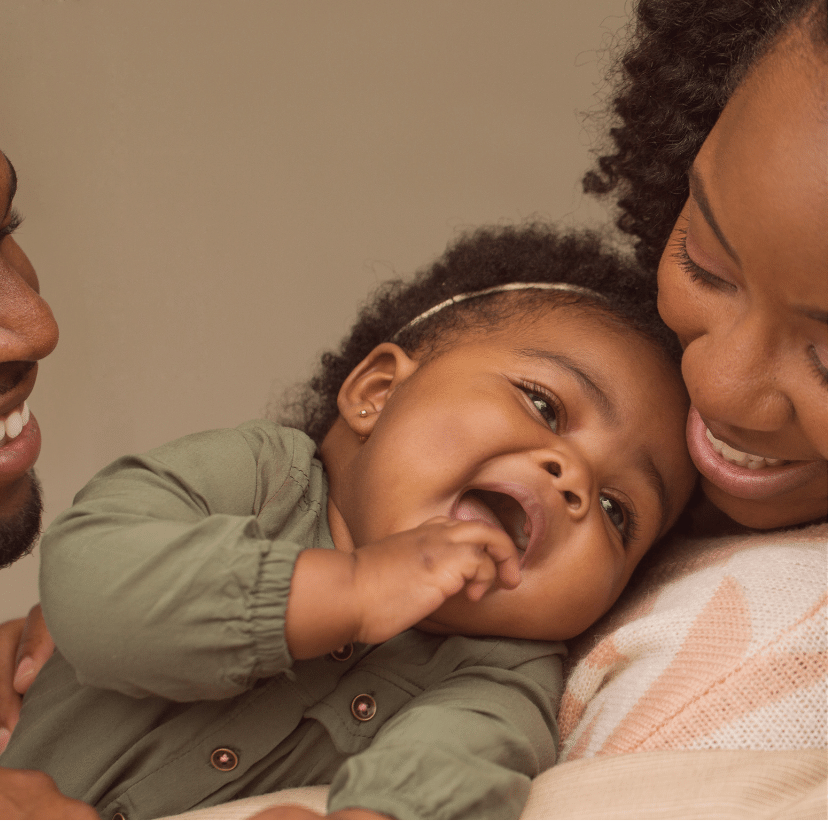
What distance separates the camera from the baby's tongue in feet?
3.19

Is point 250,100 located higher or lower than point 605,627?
higher

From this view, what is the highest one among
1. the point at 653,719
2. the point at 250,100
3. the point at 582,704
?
the point at 250,100

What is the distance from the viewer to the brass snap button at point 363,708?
928mm

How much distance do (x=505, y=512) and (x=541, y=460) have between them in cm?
11

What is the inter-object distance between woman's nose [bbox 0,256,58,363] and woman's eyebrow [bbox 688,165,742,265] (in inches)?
32.3

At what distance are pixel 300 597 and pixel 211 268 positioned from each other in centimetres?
129

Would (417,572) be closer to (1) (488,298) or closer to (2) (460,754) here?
(2) (460,754)

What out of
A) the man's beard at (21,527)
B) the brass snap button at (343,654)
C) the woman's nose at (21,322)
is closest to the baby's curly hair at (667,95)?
the brass snap button at (343,654)

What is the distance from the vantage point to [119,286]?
1860mm

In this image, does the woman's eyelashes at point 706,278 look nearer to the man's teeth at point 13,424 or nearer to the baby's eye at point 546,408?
the baby's eye at point 546,408

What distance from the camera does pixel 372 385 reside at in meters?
1.15

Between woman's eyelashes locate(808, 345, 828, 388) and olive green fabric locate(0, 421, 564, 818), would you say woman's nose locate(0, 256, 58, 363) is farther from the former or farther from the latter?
woman's eyelashes locate(808, 345, 828, 388)

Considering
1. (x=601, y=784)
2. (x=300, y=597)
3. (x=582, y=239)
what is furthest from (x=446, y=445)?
(x=582, y=239)

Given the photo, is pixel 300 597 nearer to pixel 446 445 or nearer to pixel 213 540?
pixel 213 540
